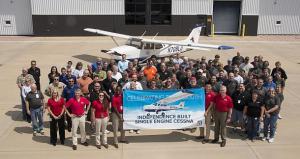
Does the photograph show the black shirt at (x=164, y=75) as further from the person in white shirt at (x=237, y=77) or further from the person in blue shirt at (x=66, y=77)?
the person in blue shirt at (x=66, y=77)

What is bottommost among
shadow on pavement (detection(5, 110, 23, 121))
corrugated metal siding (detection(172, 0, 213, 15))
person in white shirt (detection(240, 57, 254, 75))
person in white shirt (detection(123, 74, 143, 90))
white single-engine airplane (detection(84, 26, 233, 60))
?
shadow on pavement (detection(5, 110, 23, 121))


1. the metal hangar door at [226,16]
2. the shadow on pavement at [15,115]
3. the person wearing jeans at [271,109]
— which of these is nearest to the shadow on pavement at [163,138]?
the person wearing jeans at [271,109]

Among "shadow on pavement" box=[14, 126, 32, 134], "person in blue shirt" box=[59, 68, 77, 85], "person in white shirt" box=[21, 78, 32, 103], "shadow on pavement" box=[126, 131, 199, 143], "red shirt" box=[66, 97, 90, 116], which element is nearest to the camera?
"red shirt" box=[66, 97, 90, 116]

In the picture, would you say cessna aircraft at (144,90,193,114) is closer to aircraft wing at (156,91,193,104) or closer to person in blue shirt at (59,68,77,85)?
aircraft wing at (156,91,193,104)

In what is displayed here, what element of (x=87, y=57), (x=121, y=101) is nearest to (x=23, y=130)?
(x=121, y=101)

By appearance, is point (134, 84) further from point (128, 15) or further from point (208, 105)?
point (128, 15)

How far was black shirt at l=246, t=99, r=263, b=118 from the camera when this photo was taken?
402 inches

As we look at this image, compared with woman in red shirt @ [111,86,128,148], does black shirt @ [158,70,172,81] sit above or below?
above

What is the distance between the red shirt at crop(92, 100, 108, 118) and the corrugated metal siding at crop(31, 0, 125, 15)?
21.1m

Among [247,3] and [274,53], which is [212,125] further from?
[247,3]

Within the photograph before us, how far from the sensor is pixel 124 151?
33.0 feet

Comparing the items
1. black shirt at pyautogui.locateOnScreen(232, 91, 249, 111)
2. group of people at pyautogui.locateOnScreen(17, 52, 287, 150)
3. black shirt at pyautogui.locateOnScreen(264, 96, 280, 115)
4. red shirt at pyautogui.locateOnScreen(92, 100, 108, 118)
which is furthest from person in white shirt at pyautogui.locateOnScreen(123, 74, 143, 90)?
black shirt at pyautogui.locateOnScreen(264, 96, 280, 115)

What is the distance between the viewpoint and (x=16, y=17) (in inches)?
1211

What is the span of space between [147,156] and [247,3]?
2355 cm
